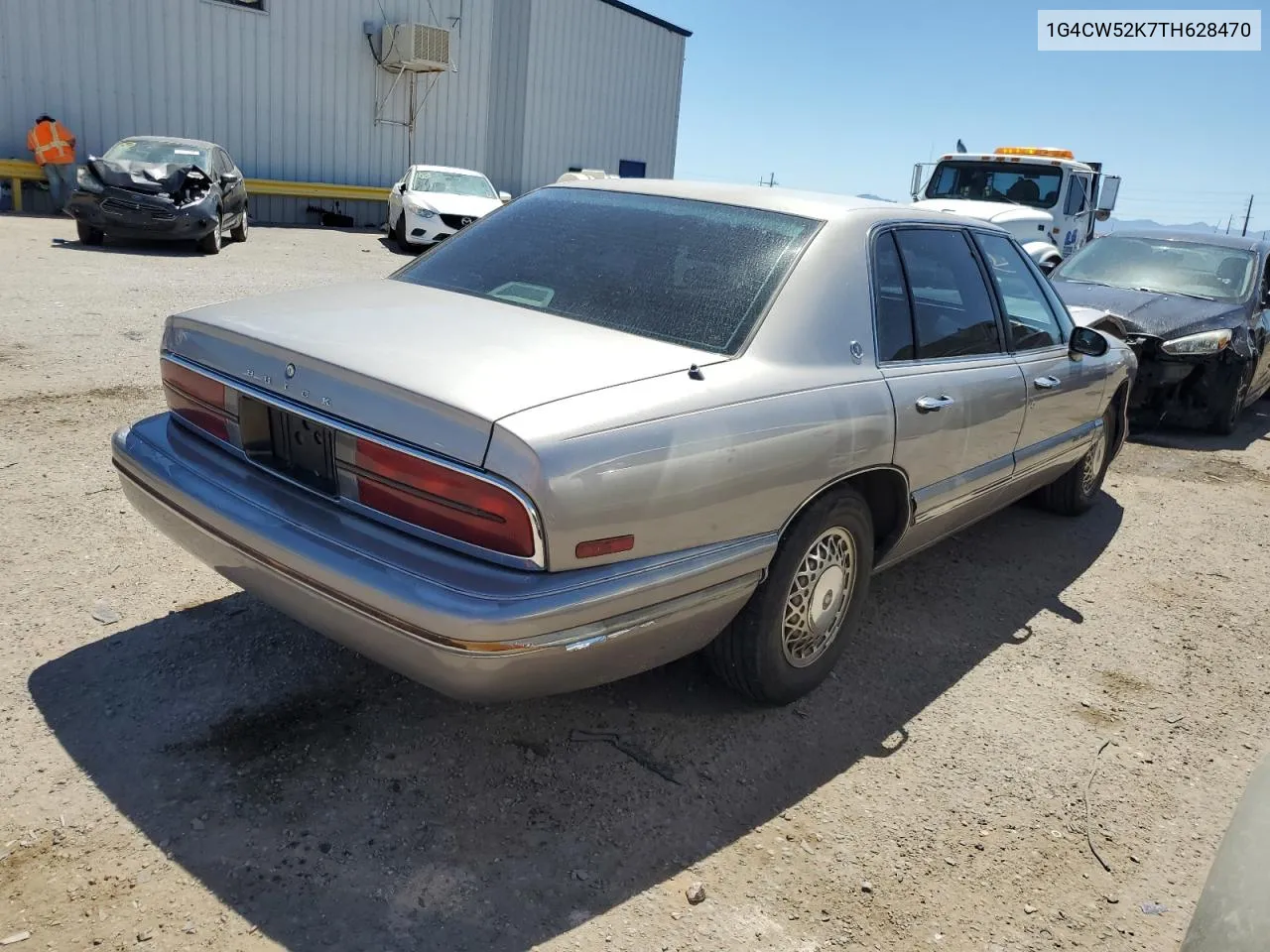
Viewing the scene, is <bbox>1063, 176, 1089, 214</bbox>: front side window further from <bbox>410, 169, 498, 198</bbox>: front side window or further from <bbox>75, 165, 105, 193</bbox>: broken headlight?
<bbox>75, 165, 105, 193</bbox>: broken headlight

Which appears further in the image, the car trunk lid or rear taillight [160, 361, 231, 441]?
rear taillight [160, 361, 231, 441]

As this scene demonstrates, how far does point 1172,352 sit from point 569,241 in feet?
20.6

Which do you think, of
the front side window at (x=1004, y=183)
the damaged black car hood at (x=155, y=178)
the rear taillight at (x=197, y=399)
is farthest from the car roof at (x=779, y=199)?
the front side window at (x=1004, y=183)

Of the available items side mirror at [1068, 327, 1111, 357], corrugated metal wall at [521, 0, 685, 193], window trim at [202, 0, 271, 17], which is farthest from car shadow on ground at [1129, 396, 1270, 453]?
corrugated metal wall at [521, 0, 685, 193]

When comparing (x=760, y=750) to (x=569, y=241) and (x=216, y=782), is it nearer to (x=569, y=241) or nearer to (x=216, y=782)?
(x=216, y=782)

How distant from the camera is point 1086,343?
4676 millimetres

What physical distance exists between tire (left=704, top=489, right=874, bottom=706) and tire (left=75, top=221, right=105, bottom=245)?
1222cm

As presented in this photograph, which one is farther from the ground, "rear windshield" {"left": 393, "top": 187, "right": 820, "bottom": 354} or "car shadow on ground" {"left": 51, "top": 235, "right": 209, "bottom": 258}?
"rear windshield" {"left": 393, "top": 187, "right": 820, "bottom": 354}

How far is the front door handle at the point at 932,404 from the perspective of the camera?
3422mm

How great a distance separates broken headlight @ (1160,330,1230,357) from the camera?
791cm

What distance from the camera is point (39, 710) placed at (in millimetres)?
2938

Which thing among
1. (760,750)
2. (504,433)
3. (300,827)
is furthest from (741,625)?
(300,827)

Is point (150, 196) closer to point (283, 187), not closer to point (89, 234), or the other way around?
point (89, 234)

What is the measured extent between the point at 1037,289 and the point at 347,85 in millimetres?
19800
